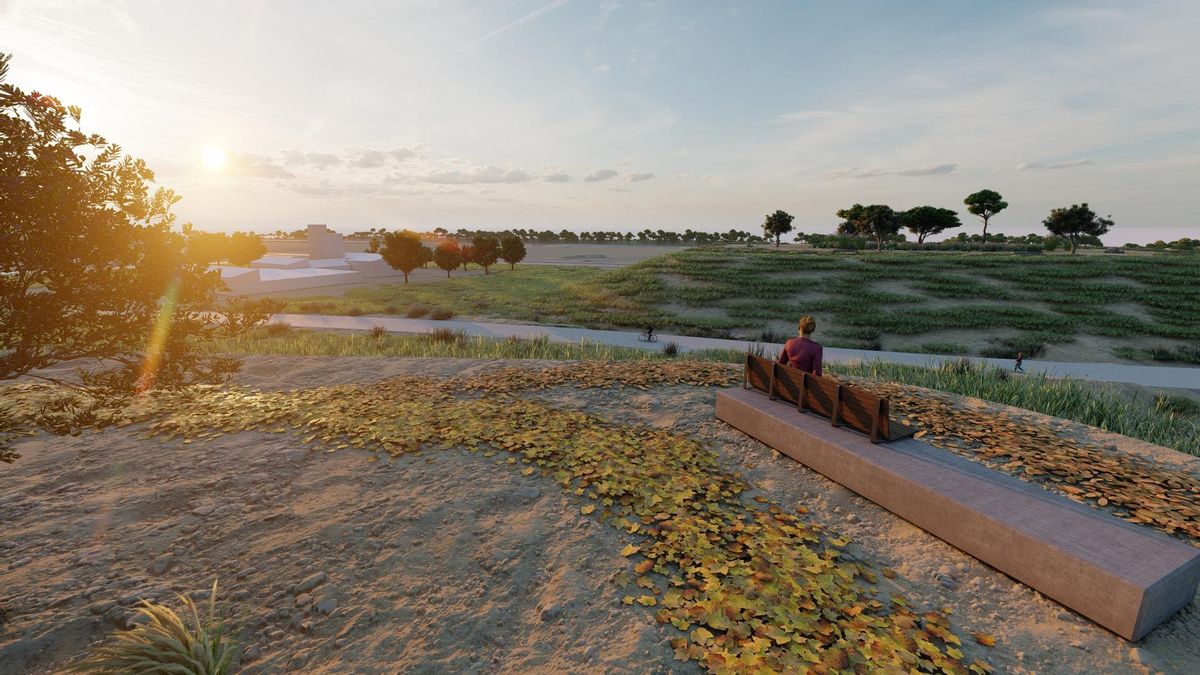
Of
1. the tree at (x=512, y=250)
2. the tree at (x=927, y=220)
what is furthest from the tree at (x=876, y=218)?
the tree at (x=512, y=250)

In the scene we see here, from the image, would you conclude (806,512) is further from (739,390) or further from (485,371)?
(485,371)

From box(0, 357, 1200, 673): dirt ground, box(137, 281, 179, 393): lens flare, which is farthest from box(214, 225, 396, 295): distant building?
box(137, 281, 179, 393): lens flare

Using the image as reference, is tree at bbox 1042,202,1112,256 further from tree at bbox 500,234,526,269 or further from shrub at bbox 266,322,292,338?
shrub at bbox 266,322,292,338

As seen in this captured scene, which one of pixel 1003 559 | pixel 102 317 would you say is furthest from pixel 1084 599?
pixel 102 317

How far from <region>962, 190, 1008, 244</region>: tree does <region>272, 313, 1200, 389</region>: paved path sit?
62.1 m

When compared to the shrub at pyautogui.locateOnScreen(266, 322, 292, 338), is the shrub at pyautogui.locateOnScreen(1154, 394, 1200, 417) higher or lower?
lower

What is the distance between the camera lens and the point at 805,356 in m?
6.81

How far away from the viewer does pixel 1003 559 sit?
4.27 m

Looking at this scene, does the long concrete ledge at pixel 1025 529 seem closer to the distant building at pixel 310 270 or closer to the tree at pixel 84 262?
the tree at pixel 84 262

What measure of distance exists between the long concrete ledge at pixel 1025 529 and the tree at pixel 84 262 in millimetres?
6593

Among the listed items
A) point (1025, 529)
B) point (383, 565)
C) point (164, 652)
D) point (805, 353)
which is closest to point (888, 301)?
point (805, 353)

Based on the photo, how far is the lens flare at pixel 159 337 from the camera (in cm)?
438

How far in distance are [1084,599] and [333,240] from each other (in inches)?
2651

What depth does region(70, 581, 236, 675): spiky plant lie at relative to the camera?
10.4 ft
